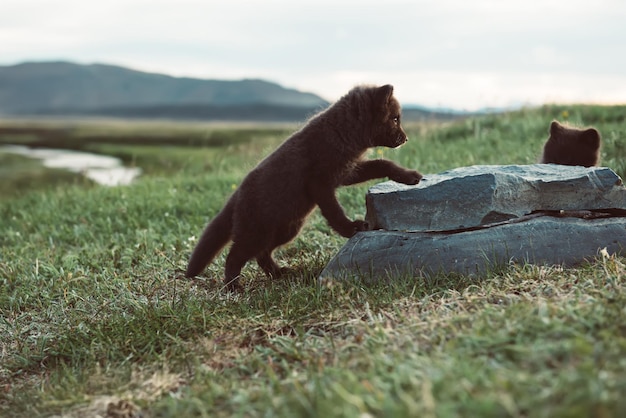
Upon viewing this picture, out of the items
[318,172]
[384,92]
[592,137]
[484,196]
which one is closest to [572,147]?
[592,137]

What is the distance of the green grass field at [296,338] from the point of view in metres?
2.88

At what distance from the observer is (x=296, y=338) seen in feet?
13.7

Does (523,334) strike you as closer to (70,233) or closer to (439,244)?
(439,244)

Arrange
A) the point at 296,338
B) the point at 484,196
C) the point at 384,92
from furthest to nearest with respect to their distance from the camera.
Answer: the point at 484,196 < the point at 384,92 < the point at 296,338

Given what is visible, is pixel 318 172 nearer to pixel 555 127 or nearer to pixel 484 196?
pixel 484 196

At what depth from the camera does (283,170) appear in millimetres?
5309

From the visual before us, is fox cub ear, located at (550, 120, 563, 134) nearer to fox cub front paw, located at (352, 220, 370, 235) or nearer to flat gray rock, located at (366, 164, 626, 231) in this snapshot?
flat gray rock, located at (366, 164, 626, 231)

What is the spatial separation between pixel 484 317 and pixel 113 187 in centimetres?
839

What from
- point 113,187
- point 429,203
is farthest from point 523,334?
point 113,187

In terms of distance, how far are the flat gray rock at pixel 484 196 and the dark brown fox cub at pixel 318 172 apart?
0.18m

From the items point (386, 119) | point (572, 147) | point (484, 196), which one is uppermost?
point (386, 119)

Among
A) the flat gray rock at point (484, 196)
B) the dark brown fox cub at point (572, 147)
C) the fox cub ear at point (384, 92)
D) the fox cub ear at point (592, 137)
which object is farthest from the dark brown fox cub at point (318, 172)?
the fox cub ear at point (592, 137)

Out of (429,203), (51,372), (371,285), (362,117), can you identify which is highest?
(362,117)

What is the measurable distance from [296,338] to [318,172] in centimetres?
154
